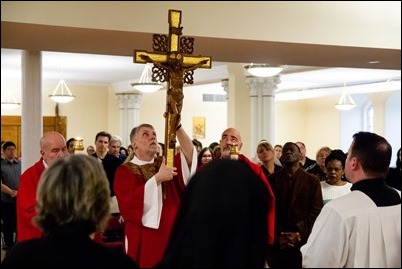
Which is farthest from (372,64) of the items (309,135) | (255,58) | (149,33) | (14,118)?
(309,135)

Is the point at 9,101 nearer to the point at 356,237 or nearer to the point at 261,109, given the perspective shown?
the point at 261,109

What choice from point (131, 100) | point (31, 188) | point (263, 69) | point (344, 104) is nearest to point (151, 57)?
point (31, 188)

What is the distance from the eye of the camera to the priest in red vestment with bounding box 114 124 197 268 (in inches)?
200

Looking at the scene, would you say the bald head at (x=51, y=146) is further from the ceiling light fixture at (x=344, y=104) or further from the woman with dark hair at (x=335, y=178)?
the ceiling light fixture at (x=344, y=104)

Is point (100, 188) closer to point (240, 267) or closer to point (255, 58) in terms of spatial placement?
point (240, 267)

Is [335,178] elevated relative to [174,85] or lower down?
lower down

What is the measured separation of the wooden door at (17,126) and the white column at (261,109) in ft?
28.3

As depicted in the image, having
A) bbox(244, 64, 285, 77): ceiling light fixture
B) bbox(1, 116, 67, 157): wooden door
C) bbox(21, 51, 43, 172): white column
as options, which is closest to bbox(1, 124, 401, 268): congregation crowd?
bbox(21, 51, 43, 172): white column

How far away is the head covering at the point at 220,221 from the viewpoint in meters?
2.33

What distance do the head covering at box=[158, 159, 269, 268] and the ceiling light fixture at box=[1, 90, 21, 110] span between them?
17.4 meters

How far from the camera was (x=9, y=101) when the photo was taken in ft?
63.8

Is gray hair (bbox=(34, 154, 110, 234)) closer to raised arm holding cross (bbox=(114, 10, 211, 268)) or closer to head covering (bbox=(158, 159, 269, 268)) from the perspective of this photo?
head covering (bbox=(158, 159, 269, 268))

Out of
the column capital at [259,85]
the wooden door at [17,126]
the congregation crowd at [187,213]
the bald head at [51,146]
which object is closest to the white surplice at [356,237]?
the congregation crowd at [187,213]

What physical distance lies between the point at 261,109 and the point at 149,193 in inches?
362
